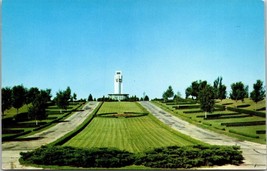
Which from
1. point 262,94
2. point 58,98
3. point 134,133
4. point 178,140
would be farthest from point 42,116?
point 262,94

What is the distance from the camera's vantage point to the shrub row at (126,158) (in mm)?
19266

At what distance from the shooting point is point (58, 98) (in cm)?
3738

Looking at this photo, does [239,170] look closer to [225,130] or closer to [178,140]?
[178,140]

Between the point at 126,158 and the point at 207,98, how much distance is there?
17.4m

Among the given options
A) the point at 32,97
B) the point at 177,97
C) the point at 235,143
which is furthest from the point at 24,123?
the point at 177,97

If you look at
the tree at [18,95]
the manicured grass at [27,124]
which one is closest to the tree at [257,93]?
the manicured grass at [27,124]

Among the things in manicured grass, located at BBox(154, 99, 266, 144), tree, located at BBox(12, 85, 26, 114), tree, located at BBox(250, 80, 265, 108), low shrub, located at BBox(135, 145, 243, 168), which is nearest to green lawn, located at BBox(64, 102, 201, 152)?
low shrub, located at BBox(135, 145, 243, 168)

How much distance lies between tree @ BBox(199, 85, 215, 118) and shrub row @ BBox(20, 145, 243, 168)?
14.3 m

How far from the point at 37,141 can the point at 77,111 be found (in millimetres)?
19577

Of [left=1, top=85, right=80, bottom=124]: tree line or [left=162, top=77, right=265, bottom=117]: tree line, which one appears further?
[left=162, top=77, right=265, bottom=117]: tree line

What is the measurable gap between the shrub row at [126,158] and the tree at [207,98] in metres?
14.3

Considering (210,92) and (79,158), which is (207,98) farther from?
(79,158)

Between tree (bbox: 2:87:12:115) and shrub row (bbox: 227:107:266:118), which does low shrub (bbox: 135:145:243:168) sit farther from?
tree (bbox: 2:87:12:115)

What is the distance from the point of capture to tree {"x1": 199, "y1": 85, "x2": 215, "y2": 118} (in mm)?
34281
